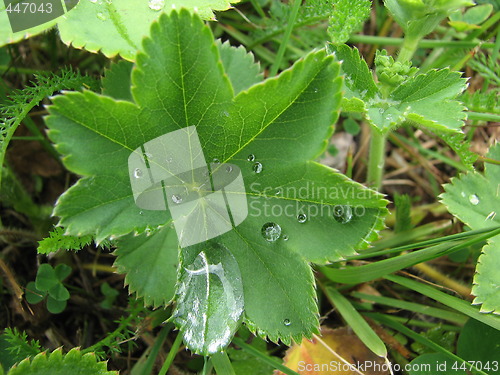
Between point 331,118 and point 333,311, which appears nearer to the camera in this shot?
point 331,118

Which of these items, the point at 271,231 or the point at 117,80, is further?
the point at 117,80

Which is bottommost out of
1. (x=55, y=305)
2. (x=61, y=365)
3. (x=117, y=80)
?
(x=55, y=305)

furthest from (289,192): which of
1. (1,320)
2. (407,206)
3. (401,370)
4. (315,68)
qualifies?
(1,320)

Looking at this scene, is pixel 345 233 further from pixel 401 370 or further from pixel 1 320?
pixel 1 320

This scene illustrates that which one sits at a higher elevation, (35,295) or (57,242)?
(57,242)

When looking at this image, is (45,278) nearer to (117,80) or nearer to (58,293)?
(58,293)

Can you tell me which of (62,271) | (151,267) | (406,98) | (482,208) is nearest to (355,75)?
(406,98)

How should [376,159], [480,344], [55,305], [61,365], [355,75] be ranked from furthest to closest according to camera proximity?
[376,159], [55,305], [480,344], [355,75], [61,365]
